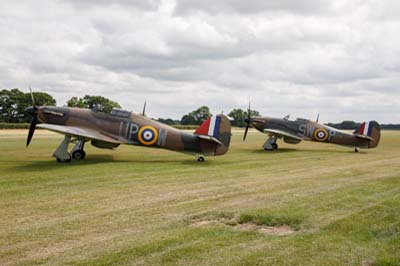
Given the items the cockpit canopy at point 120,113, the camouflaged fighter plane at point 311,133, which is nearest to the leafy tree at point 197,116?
the camouflaged fighter plane at point 311,133

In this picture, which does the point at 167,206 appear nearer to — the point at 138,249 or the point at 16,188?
the point at 138,249

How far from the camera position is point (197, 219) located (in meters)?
6.35

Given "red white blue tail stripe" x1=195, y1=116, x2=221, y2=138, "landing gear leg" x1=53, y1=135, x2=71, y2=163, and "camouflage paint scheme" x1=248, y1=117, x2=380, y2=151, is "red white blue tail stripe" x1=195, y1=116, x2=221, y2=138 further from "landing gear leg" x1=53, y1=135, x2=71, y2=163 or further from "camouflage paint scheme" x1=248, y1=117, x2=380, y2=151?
"camouflage paint scheme" x1=248, y1=117, x2=380, y2=151

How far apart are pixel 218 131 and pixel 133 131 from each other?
338 centimetres

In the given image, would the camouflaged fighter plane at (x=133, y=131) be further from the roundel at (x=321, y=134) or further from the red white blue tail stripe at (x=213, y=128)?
the roundel at (x=321, y=134)

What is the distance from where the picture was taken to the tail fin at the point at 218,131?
15445 mm

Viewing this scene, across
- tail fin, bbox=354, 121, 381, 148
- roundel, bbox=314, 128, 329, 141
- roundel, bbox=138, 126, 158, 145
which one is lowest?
roundel, bbox=138, 126, 158, 145

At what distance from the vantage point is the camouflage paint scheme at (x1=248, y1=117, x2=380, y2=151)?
23.6m

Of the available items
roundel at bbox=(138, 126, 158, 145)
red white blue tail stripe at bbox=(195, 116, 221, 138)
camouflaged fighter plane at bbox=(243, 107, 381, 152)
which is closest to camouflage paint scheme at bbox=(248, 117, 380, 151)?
camouflaged fighter plane at bbox=(243, 107, 381, 152)

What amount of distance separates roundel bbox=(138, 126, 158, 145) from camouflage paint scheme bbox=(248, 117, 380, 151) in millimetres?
10640

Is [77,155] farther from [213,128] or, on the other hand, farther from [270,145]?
[270,145]

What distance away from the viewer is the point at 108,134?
15.8 metres

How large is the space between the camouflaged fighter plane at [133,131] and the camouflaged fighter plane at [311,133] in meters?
8.84

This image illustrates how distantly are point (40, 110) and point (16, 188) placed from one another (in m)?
7.73
